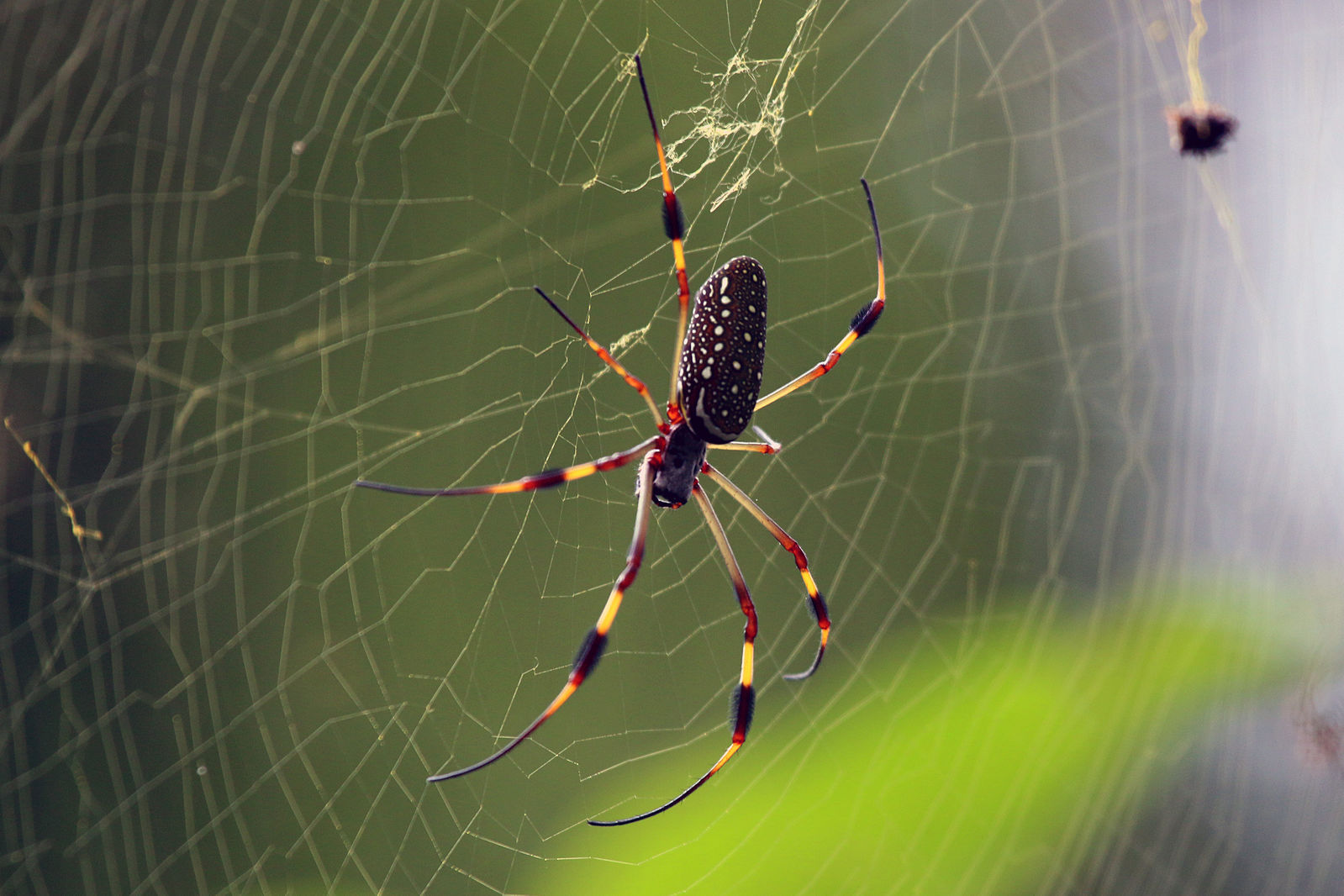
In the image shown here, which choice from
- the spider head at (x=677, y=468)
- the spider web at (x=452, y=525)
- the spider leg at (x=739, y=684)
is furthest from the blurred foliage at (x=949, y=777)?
the spider head at (x=677, y=468)

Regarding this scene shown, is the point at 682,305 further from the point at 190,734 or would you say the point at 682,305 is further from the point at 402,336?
the point at 190,734

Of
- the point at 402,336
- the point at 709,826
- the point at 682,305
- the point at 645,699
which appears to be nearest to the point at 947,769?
the point at 709,826

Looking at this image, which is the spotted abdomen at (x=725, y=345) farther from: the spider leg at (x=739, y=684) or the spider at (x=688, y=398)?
the spider leg at (x=739, y=684)

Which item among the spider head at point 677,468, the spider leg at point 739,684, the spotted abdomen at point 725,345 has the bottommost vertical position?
the spider leg at point 739,684

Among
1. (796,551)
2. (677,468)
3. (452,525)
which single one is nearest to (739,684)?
(796,551)

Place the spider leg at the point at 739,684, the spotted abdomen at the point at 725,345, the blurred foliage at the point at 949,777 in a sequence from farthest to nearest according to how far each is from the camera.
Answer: the spider leg at the point at 739,684 < the spotted abdomen at the point at 725,345 < the blurred foliage at the point at 949,777

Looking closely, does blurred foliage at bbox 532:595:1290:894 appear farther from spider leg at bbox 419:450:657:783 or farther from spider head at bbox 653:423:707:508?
spider head at bbox 653:423:707:508

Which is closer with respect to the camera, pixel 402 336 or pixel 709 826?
pixel 709 826
